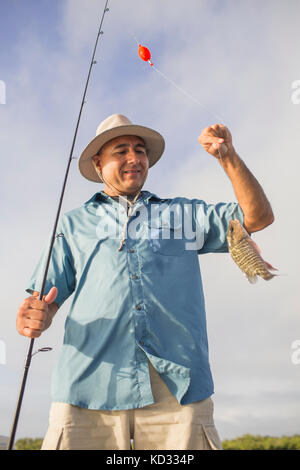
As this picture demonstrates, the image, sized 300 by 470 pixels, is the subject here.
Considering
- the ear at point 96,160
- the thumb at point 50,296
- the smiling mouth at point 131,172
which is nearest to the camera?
the thumb at point 50,296

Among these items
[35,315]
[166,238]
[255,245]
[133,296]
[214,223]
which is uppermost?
[214,223]

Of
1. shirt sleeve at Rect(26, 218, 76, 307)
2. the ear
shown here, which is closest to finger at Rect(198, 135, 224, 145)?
the ear

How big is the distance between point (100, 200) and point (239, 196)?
1.35 metres

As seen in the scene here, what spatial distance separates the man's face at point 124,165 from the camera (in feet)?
11.5

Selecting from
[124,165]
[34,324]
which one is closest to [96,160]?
[124,165]

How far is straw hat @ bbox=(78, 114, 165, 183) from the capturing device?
3.63m

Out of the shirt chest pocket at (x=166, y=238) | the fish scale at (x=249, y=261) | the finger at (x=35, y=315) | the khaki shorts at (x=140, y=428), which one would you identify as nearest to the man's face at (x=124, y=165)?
the shirt chest pocket at (x=166, y=238)

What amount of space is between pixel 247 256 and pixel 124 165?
1426mm

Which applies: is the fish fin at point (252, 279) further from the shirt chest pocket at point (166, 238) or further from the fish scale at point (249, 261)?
the shirt chest pocket at point (166, 238)

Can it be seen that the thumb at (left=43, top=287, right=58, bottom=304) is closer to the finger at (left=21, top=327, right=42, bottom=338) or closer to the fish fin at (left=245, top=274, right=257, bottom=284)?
the finger at (left=21, top=327, right=42, bottom=338)

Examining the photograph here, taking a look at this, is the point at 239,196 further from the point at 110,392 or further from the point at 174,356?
the point at 110,392

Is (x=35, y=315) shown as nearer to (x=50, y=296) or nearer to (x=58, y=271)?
(x=50, y=296)

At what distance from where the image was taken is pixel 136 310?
292 centimetres

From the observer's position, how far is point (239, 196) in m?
2.93
